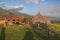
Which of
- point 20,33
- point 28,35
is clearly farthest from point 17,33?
point 28,35

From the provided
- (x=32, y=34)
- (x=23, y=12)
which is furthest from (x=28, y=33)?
(x=23, y=12)

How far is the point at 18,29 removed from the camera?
3178 mm

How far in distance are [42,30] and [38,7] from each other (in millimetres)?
415

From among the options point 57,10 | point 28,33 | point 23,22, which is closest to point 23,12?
point 23,22

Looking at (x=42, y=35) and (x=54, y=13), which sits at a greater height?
(x=54, y=13)

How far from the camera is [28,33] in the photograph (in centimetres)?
319

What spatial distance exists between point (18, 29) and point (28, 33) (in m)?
0.19

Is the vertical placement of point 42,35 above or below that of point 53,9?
below

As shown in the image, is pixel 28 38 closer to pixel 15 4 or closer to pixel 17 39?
pixel 17 39

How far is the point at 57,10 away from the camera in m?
3.16

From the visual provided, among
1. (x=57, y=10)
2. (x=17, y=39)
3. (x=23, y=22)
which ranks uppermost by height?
(x=57, y=10)

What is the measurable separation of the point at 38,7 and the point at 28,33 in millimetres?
496

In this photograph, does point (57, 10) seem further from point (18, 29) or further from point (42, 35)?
point (18, 29)

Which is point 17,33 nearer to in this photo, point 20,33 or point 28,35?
point 20,33
